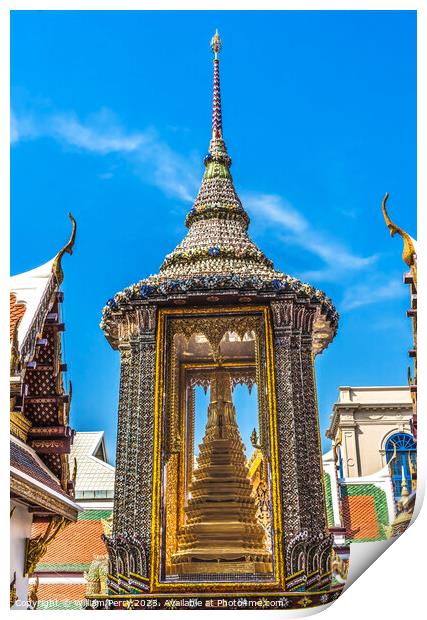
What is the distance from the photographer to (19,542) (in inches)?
269

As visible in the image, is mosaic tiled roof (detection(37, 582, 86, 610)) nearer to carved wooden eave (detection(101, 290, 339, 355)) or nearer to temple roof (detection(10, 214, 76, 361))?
carved wooden eave (detection(101, 290, 339, 355))

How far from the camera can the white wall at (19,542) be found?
651 centimetres

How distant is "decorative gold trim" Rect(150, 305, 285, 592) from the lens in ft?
28.0

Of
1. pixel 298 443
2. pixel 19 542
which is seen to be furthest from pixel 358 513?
pixel 19 542

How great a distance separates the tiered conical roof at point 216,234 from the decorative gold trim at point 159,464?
1.62ft

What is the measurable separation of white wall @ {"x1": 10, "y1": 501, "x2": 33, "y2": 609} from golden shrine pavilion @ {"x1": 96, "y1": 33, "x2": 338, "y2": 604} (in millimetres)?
1816

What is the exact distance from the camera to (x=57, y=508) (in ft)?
21.1

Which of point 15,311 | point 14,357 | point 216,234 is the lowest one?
point 14,357

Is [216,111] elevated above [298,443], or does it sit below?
above

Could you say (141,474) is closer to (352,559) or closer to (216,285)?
(216,285)

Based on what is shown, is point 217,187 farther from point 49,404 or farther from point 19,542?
point 19,542

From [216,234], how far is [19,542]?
5593 millimetres

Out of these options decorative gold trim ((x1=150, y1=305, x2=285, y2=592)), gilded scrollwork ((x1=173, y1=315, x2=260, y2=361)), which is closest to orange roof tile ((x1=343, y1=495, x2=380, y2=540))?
decorative gold trim ((x1=150, y1=305, x2=285, y2=592))
